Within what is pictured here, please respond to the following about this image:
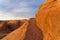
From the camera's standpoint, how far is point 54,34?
1418 cm

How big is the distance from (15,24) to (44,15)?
5983 centimetres

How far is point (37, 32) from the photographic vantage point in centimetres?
2358

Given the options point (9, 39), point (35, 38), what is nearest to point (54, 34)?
point (35, 38)

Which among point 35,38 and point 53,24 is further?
point 35,38

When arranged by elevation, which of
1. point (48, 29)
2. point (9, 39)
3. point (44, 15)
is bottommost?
point (9, 39)

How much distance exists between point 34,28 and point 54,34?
11132 millimetres

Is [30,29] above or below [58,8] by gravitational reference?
below

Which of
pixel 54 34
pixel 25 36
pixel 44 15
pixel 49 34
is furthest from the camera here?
pixel 25 36

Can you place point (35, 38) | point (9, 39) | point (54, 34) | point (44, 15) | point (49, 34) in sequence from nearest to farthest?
1. point (54, 34)
2. point (49, 34)
3. point (44, 15)
4. point (35, 38)
5. point (9, 39)

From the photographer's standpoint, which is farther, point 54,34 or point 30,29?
point 30,29

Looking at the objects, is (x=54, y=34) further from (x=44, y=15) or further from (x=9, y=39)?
(x=9, y=39)

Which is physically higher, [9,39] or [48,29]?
[48,29]

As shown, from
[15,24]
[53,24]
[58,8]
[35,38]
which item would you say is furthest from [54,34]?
[15,24]

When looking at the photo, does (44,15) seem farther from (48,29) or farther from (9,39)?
(9,39)
